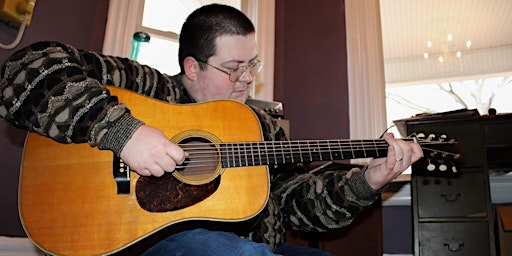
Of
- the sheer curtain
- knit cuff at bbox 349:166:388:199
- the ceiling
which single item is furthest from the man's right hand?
the ceiling

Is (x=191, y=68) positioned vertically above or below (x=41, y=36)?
below

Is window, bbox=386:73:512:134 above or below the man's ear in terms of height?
above

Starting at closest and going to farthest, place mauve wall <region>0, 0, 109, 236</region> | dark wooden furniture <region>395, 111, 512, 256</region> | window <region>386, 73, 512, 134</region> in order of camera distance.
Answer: mauve wall <region>0, 0, 109, 236</region> → dark wooden furniture <region>395, 111, 512, 256</region> → window <region>386, 73, 512, 134</region>

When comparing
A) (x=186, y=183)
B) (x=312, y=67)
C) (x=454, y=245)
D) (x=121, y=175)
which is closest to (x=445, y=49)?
(x=312, y=67)

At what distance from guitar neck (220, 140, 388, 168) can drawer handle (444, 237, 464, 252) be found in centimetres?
85

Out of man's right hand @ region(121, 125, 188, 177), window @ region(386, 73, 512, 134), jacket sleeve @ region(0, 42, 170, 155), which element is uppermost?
window @ region(386, 73, 512, 134)

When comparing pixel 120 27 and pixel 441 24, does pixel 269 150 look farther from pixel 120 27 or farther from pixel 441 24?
pixel 441 24

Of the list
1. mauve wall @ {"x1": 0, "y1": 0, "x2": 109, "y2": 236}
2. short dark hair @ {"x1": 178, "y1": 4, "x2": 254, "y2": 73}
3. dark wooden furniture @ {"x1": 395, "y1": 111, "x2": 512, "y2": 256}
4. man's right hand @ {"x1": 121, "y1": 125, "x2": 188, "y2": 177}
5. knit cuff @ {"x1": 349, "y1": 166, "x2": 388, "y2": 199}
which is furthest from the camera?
dark wooden furniture @ {"x1": 395, "y1": 111, "x2": 512, "y2": 256}

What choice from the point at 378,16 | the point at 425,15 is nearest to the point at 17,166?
the point at 378,16

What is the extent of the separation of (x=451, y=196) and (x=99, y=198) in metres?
1.55

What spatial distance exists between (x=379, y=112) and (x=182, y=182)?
68.7 inches

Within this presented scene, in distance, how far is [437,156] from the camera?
1.40 metres

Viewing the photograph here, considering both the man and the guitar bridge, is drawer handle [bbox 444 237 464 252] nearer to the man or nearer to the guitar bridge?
the man

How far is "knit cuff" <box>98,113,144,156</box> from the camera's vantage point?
3.33 ft
